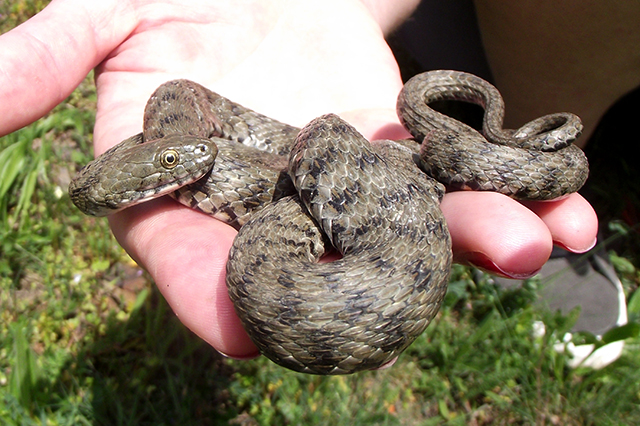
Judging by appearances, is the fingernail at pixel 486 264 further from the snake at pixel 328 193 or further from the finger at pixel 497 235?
the snake at pixel 328 193

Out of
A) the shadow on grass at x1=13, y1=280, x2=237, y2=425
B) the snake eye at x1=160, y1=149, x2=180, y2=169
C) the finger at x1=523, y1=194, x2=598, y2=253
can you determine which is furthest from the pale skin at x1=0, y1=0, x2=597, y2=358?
the shadow on grass at x1=13, y1=280, x2=237, y2=425

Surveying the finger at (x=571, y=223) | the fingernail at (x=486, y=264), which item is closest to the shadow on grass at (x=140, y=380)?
the fingernail at (x=486, y=264)

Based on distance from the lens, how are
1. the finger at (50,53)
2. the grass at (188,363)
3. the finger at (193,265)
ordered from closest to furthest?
the finger at (193,265) → the finger at (50,53) → the grass at (188,363)

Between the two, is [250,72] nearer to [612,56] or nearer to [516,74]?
[516,74]

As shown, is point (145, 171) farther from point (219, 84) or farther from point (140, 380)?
point (140, 380)

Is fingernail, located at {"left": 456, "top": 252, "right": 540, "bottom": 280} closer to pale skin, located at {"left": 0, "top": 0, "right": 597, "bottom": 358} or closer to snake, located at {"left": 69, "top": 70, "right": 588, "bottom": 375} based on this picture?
pale skin, located at {"left": 0, "top": 0, "right": 597, "bottom": 358}

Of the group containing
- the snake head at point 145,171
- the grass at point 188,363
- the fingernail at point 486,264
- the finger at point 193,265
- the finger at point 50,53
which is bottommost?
the grass at point 188,363
